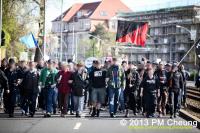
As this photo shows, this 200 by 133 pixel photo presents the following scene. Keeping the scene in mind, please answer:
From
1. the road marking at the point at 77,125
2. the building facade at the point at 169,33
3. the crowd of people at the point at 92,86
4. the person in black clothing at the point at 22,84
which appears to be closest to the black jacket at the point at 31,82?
the crowd of people at the point at 92,86

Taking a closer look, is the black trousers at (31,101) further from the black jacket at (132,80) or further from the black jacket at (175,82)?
the black jacket at (175,82)

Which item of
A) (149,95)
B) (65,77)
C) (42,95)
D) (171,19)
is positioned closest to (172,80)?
(149,95)

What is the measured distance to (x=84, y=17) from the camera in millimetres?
173750

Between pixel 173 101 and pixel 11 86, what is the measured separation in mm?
5564

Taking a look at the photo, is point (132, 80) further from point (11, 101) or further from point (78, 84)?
point (11, 101)

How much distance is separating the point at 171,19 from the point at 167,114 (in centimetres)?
11483

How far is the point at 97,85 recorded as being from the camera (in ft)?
64.5

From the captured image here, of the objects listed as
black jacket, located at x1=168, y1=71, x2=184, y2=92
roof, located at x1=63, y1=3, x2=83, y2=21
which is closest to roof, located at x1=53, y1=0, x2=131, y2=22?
roof, located at x1=63, y1=3, x2=83, y2=21

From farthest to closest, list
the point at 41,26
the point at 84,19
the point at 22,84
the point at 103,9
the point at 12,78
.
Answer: the point at 84,19 < the point at 103,9 < the point at 41,26 < the point at 22,84 < the point at 12,78

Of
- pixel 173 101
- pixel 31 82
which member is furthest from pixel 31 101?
pixel 173 101

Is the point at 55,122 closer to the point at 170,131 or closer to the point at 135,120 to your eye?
the point at 135,120

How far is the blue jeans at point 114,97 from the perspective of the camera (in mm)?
19630

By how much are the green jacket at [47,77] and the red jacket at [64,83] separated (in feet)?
0.92

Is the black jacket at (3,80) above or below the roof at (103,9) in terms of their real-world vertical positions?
below
